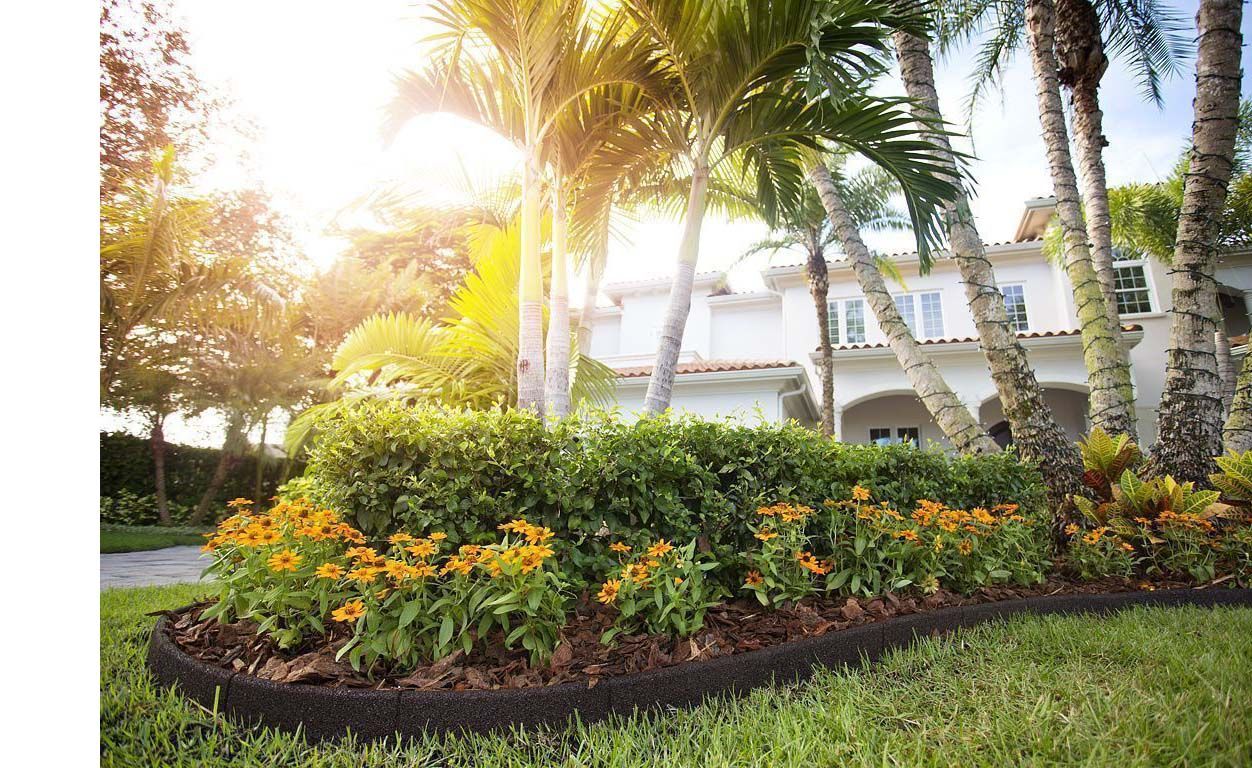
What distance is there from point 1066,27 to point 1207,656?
4500 mm

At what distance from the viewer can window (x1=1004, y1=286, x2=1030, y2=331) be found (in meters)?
10.5

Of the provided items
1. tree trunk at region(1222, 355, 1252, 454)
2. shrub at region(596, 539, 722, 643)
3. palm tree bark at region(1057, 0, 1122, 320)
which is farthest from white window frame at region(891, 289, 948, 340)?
shrub at region(596, 539, 722, 643)

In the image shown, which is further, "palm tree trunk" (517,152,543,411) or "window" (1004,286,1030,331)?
"window" (1004,286,1030,331)

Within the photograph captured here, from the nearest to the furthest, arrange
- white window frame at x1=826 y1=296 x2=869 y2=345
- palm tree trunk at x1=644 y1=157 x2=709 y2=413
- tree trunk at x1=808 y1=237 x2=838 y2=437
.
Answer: palm tree trunk at x1=644 y1=157 x2=709 y2=413, tree trunk at x1=808 y1=237 x2=838 y2=437, white window frame at x1=826 y1=296 x2=869 y2=345

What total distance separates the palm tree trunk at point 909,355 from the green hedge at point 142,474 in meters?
4.38

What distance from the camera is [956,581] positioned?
8.90ft

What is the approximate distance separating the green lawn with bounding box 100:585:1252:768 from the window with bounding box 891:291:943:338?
32.3 ft

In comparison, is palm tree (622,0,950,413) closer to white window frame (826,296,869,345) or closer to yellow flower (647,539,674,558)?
yellow flower (647,539,674,558)

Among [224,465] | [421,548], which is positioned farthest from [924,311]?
[421,548]

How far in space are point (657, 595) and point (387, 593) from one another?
0.80 metres

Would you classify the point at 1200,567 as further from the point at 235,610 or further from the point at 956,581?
the point at 235,610

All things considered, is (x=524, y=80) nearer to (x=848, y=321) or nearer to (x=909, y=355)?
(x=909, y=355)

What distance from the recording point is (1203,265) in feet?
12.0

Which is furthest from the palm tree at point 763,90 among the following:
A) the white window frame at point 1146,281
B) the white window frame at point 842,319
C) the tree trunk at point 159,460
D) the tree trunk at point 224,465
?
the white window frame at point 842,319
